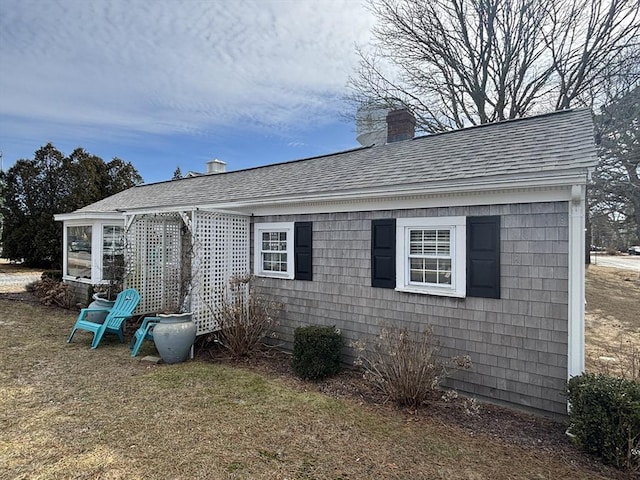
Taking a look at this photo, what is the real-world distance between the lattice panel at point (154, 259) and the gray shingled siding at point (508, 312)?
4.74 metres

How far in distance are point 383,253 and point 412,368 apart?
172cm

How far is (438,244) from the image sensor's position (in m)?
4.97

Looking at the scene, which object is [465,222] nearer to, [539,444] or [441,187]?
[441,187]

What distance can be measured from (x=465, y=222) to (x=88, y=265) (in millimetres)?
10718

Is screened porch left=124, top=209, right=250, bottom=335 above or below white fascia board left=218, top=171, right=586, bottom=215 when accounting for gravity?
below

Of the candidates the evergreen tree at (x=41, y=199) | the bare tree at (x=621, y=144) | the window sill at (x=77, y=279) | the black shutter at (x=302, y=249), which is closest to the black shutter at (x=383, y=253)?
the black shutter at (x=302, y=249)

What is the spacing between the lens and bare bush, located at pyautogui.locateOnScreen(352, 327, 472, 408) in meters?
4.34

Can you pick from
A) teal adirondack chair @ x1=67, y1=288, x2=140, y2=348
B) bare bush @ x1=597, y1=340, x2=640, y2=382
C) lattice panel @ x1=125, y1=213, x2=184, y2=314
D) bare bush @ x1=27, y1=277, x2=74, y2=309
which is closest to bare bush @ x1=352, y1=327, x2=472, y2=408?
bare bush @ x1=597, y1=340, x2=640, y2=382

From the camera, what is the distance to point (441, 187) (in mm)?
4727

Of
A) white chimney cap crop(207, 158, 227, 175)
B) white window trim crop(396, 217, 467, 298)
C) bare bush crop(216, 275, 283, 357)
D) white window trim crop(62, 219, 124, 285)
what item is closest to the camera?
white window trim crop(396, 217, 467, 298)

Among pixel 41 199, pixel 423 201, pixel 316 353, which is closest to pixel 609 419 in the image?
pixel 423 201

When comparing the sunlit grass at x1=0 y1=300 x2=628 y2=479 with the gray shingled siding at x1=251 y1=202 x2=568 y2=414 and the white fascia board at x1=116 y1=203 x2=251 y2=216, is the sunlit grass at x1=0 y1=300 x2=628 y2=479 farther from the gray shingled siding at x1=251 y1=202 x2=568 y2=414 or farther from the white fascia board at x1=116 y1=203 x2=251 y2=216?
the white fascia board at x1=116 y1=203 x2=251 y2=216

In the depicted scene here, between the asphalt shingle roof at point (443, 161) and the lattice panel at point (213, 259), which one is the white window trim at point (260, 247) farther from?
the asphalt shingle roof at point (443, 161)

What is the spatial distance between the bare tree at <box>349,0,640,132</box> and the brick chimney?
27.9 ft
